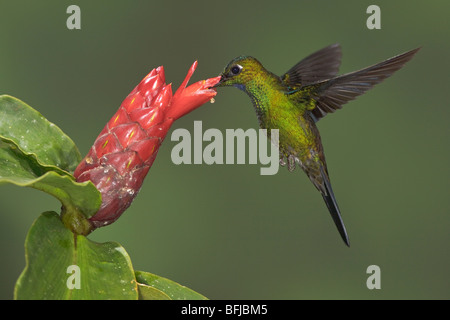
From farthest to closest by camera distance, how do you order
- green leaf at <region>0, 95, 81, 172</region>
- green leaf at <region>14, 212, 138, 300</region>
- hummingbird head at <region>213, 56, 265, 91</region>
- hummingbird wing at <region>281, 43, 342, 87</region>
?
1. hummingbird wing at <region>281, 43, 342, 87</region>
2. hummingbird head at <region>213, 56, 265, 91</region>
3. green leaf at <region>0, 95, 81, 172</region>
4. green leaf at <region>14, 212, 138, 300</region>

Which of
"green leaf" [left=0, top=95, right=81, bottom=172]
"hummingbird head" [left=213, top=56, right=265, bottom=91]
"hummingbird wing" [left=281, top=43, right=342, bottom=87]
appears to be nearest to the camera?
"green leaf" [left=0, top=95, right=81, bottom=172]

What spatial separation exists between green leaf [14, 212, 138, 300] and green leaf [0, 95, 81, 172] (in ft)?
0.29

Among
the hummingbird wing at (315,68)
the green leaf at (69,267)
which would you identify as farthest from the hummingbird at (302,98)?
the green leaf at (69,267)

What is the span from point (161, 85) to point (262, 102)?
0.24m

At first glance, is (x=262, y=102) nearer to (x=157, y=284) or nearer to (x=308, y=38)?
(x=157, y=284)

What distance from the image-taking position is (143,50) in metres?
1.55

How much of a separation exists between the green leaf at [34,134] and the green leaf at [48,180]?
0.05 feet

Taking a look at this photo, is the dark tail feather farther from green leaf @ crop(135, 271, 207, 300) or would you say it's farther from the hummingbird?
green leaf @ crop(135, 271, 207, 300)

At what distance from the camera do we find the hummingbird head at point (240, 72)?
0.73 m

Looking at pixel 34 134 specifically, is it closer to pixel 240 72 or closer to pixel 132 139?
Answer: pixel 132 139

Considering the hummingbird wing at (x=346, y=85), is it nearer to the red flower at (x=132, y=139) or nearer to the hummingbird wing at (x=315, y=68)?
the hummingbird wing at (x=315, y=68)

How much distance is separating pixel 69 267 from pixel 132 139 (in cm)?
14

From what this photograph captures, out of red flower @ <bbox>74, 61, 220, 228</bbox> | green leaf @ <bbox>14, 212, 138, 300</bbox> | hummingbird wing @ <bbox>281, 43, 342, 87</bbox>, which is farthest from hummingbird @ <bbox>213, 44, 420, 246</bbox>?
green leaf @ <bbox>14, 212, 138, 300</bbox>

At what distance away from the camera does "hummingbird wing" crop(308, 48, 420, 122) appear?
0.67m
